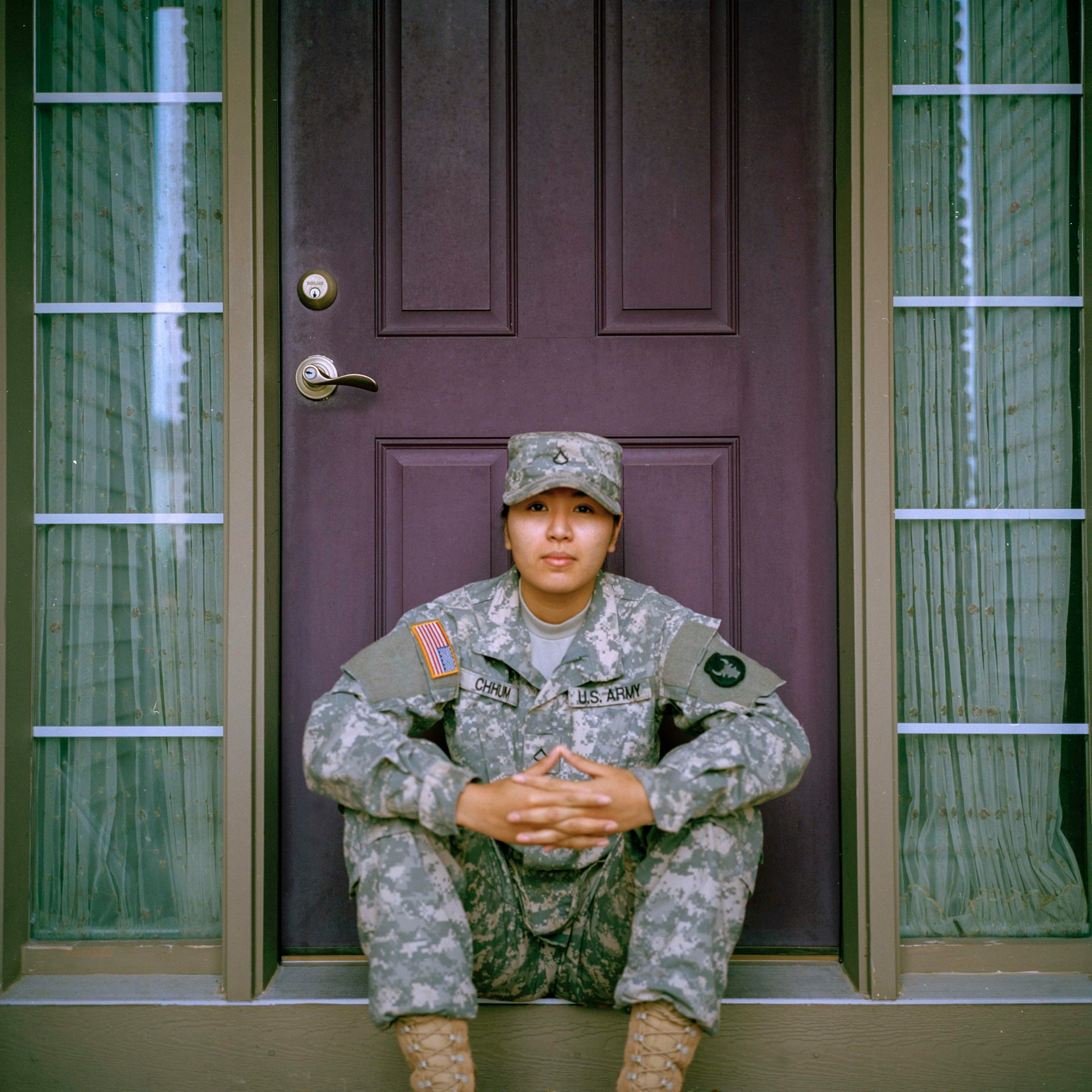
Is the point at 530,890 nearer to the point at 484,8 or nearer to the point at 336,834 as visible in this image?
the point at 336,834

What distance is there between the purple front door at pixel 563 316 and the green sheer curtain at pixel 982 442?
0.16 metres

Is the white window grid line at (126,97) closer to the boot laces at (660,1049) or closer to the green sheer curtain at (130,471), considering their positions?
the green sheer curtain at (130,471)

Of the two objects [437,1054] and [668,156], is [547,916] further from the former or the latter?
[668,156]

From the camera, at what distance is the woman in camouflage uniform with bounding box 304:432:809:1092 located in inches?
47.6

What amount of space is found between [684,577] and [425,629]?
0.58m

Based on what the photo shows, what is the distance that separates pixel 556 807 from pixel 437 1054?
1.27 feet

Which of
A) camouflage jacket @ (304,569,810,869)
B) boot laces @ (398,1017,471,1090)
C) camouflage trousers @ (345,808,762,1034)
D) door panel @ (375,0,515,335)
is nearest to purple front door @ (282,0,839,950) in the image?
door panel @ (375,0,515,335)

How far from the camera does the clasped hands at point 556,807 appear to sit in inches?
47.5

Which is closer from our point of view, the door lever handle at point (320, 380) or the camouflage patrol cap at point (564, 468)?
the camouflage patrol cap at point (564, 468)

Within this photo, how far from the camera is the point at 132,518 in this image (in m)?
1.69

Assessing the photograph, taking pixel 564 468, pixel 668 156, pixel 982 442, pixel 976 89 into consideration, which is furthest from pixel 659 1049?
pixel 976 89

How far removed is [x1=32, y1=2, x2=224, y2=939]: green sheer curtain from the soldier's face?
671mm

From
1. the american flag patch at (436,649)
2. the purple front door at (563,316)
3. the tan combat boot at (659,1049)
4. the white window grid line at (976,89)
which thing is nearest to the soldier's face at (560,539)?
the american flag patch at (436,649)

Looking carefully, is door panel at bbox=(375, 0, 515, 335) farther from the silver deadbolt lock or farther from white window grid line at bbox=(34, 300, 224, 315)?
white window grid line at bbox=(34, 300, 224, 315)
